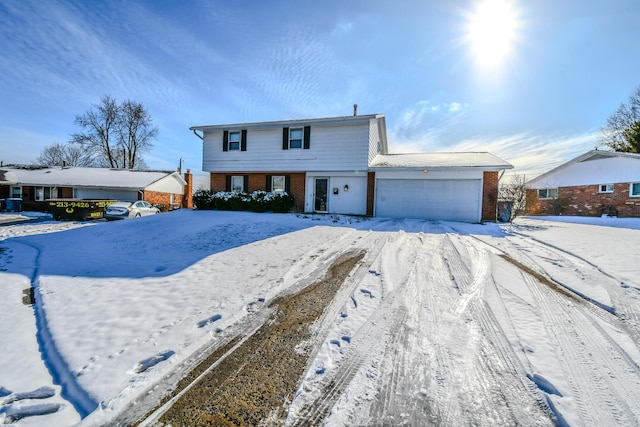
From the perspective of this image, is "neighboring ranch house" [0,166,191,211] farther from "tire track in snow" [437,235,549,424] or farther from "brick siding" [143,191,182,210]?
"tire track in snow" [437,235,549,424]

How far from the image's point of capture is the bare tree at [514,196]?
13.3 m

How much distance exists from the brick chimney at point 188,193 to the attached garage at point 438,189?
22324mm

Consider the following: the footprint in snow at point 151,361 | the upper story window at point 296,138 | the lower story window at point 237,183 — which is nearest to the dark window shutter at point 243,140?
the lower story window at point 237,183

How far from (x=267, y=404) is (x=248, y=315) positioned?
145 centimetres

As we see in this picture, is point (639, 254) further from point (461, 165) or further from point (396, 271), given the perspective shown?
point (461, 165)

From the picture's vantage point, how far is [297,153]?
14930 millimetres

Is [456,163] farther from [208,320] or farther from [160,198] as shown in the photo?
[160,198]

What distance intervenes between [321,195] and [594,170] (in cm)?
1924

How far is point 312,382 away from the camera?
214cm

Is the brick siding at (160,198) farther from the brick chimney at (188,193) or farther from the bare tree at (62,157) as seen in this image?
the bare tree at (62,157)

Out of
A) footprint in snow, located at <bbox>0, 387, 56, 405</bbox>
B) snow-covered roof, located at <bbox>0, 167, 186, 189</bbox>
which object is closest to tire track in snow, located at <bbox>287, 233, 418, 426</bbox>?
footprint in snow, located at <bbox>0, 387, 56, 405</bbox>

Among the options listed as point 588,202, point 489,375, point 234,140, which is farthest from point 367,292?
point 588,202

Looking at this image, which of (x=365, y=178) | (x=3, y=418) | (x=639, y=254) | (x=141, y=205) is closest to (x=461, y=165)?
(x=365, y=178)

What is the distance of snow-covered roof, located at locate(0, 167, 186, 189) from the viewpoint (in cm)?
2359
